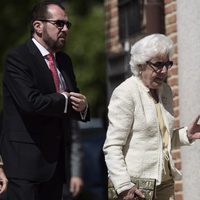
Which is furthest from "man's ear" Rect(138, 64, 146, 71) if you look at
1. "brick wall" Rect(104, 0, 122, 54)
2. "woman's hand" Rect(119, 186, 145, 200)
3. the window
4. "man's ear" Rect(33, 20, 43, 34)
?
"brick wall" Rect(104, 0, 122, 54)

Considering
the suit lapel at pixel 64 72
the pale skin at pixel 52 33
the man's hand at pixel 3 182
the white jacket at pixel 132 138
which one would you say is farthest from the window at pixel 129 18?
the man's hand at pixel 3 182

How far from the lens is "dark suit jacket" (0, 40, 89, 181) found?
6320mm

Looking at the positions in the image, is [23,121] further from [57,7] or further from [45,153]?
[57,7]

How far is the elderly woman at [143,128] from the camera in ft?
20.5

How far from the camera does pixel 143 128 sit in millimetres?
6320

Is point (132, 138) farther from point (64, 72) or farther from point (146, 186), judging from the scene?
point (64, 72)

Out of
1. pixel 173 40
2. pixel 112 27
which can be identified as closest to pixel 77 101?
pixel 173 40

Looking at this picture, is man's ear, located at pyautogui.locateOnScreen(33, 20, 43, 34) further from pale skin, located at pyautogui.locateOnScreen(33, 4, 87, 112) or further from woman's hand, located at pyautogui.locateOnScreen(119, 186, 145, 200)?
woman's hand, located at pyautogui.locateOnScreen(119, 186, 145, 200)

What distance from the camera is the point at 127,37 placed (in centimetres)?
1052

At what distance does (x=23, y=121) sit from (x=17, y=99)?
15 cm

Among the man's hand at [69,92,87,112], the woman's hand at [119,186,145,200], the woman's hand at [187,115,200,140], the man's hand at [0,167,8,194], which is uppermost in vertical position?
the man's hand at [69,92,87,112]

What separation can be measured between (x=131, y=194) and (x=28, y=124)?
2.57 feet

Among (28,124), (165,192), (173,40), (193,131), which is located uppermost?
(173,40)

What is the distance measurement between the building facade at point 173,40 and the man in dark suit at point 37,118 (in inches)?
55.9
